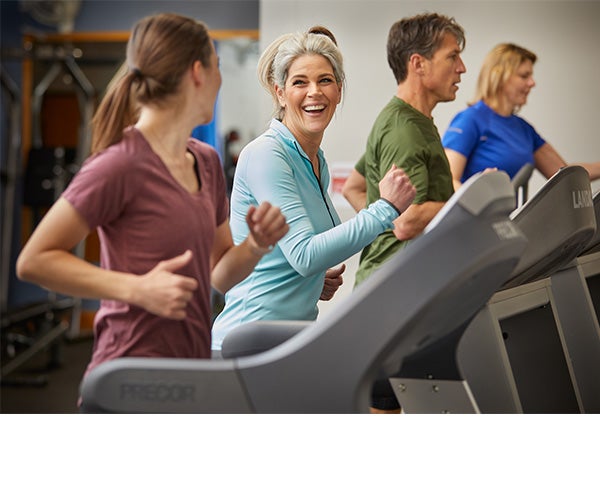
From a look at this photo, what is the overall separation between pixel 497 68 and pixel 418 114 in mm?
429

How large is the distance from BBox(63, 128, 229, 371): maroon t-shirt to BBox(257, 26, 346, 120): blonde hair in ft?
0.96

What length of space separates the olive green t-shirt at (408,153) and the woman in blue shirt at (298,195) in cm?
12

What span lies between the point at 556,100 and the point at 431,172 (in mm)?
655

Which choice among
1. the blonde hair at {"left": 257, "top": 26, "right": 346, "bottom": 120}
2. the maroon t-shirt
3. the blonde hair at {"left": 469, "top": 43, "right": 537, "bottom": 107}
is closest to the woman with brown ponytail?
the maroon t-shirt

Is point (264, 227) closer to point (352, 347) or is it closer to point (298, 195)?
point (298, 195)

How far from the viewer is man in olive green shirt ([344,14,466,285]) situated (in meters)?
1.89

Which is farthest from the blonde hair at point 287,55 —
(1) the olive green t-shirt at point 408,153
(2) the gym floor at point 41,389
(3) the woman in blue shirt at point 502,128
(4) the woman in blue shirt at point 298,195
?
(2) the gym floor at point 41,389

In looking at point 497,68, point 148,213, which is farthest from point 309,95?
point 497,68

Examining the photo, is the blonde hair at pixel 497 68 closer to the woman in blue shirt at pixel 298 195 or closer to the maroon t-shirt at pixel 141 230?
the woman in blue shirt at pixel 298 195

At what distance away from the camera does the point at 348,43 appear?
1.87m

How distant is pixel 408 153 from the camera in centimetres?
190
